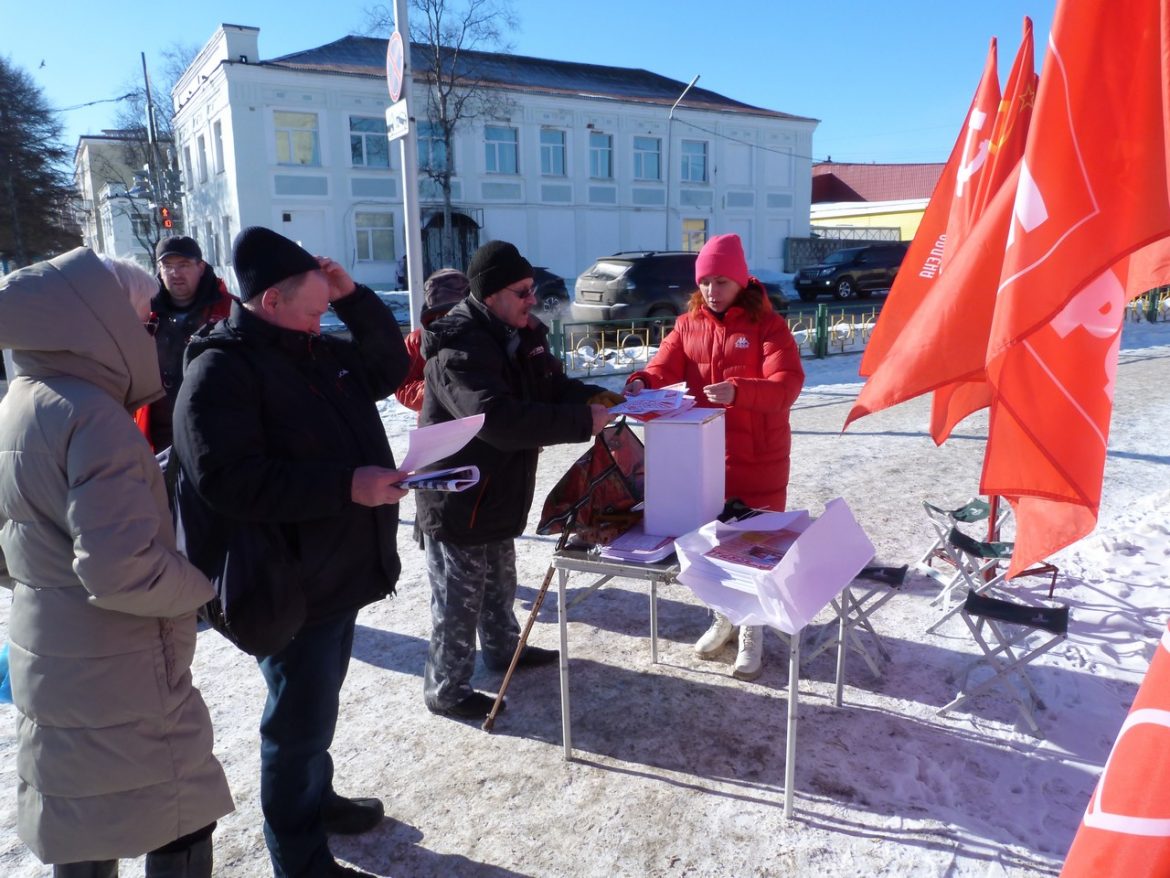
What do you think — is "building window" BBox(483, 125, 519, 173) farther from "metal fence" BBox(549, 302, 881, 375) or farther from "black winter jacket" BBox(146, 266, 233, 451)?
"black winter jacket" BBox(146, 266, 233, 451)

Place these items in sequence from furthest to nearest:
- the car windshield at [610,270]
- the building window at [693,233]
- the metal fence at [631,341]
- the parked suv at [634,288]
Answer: the building window at [693,233] < the car windshield at [610,270] < the parked suv at [634,288] < the metal fence at [631,341]

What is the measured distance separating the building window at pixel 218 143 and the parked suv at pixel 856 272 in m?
18.6

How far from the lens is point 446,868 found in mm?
2539

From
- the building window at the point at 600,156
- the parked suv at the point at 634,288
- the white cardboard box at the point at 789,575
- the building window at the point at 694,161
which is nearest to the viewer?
the white cardboard box at the point at 789,575

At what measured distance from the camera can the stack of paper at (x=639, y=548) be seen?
111 inches

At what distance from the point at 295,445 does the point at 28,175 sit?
36.0 m

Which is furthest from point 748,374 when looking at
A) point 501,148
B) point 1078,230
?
point 501,148

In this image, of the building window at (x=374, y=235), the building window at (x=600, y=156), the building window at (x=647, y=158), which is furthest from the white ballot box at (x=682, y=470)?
the building window at (x=647, y=158)

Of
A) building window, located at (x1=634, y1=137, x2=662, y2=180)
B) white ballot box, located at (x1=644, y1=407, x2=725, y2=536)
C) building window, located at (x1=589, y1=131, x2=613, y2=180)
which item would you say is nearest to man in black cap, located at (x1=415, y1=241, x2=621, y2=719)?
white ballot box, located at (x1=644, y1=407, x2=725, y2=536)

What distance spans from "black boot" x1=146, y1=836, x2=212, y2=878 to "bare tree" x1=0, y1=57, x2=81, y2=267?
112 feet

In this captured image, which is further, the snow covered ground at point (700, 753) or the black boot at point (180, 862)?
the snow covered ground at point (700, 753)

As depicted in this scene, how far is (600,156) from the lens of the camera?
29734 millimetres

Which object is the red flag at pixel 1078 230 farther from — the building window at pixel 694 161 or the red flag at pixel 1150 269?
the building window at pixel 694 161

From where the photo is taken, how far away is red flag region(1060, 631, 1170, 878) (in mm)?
1057
